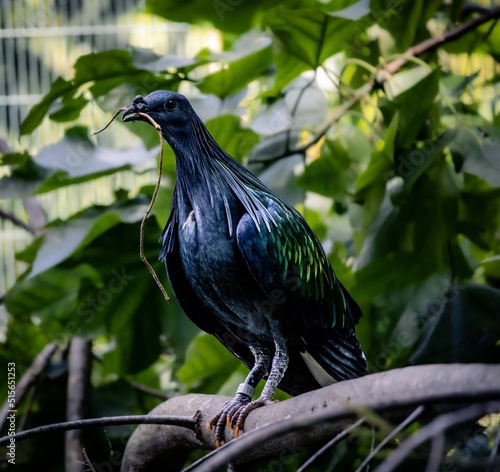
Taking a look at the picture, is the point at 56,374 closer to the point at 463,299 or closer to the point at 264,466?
the point at 264,466

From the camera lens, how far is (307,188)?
2162 millimetres

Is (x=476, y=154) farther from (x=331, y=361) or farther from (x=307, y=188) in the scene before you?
(x=331, y=361)

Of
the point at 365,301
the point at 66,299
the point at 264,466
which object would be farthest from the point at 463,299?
the point at 66,299

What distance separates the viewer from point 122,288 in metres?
2.42

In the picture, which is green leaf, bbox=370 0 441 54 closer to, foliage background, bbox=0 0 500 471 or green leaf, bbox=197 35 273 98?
foliage background, bbox=0 0 500 471

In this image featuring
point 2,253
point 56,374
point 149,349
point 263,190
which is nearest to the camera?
point 263,190

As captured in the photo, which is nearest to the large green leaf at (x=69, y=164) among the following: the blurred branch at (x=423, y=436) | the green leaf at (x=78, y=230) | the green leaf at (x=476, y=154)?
the green leaf at (x=78, y=230)

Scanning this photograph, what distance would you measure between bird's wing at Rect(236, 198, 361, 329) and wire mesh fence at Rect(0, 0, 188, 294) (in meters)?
2.12

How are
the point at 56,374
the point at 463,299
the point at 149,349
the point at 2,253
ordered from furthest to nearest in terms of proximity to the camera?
the point at 2,253 < the point at 56,374 < the point at 149,349 < the point at 463,299

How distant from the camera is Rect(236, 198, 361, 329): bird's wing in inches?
50.0

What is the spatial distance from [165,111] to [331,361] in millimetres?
510

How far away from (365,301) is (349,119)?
81cm

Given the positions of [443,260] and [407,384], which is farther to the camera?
[443,260]

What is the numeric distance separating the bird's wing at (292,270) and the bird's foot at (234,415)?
151 millimetres
